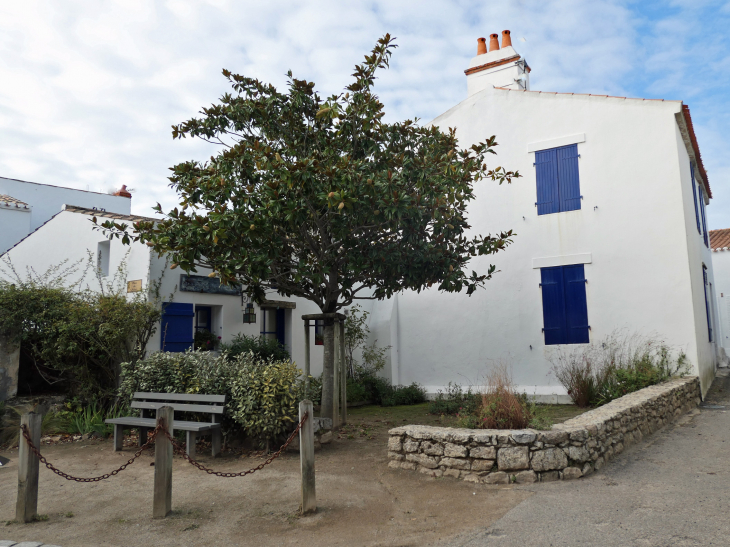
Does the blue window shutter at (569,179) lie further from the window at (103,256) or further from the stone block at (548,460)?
the window at (103,256)

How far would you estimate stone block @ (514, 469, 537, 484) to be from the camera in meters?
5.20

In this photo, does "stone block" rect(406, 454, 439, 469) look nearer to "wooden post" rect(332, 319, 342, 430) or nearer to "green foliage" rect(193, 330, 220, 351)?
"wooden post" rect(332, 319, 342, 430)

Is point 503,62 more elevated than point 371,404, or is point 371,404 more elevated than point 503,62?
point 503,62

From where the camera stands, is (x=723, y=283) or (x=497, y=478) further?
(x=723, y=283)

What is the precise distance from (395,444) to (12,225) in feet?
51.8

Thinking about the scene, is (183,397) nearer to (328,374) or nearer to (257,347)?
(328,374)

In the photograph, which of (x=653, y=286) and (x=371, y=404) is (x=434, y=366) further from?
(x=653, y=286)

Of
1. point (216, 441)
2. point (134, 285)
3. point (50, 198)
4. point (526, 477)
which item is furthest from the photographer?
point (50, 198)

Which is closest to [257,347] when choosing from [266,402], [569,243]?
[266,402]

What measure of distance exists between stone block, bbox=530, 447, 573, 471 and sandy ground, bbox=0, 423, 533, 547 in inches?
14.8

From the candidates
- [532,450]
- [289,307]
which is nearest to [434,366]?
[289,307]

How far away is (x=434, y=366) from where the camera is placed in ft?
39.7

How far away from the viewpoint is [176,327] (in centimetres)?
993

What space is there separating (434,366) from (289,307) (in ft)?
11.9
